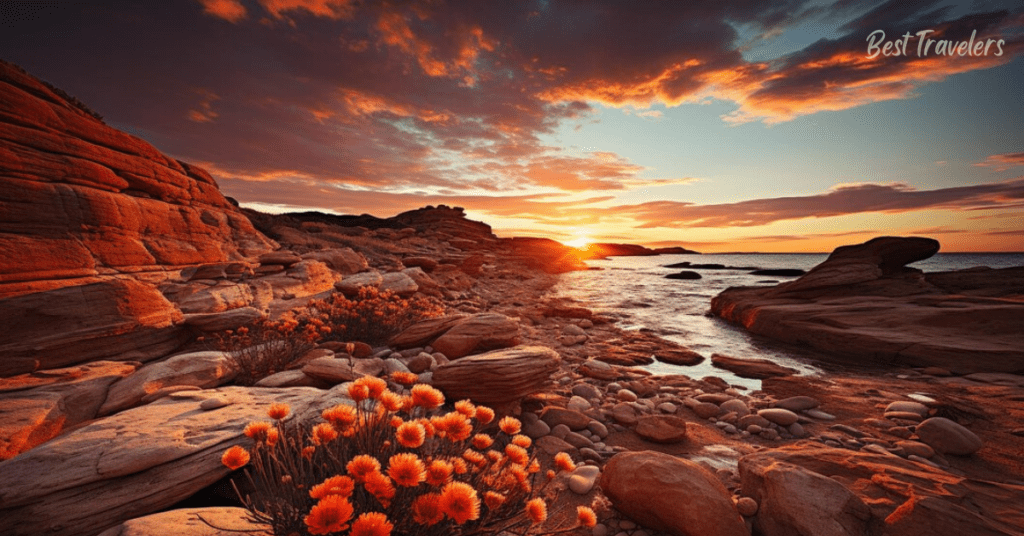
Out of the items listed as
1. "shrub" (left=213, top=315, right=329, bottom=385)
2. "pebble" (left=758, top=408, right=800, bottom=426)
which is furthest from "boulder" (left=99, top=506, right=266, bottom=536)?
"pebble" (left=758, top=408, right=800, bottom=426)

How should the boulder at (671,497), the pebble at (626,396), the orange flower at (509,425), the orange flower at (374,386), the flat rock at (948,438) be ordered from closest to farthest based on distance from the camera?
the orange flower at (374,386) → the orange flower at (509,425) → the boulder at (671,497) → the flat rock at (948,438) → the pebble at (626,396)

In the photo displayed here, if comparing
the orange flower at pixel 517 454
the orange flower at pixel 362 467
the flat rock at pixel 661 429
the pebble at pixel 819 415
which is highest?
the orange flower at pixel 362 467

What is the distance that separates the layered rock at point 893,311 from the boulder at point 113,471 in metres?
14.7

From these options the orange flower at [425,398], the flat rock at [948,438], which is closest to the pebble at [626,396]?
the flat rock at [948,438]

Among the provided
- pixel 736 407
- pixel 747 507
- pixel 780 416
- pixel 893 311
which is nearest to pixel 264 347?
pixel 747 507

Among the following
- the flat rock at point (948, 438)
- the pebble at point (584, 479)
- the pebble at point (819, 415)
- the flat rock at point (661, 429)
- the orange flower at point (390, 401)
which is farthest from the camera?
the pebble at point (819, 415)

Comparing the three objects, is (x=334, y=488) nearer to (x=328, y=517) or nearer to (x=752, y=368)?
(x=328, y=517)

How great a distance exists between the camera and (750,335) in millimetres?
13586

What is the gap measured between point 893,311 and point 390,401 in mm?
16859

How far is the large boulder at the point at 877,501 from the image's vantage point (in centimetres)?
264

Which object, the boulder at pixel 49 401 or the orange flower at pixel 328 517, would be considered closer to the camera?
the orange flower at pixel 328 517

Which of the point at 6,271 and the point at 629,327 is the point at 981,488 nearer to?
the point at 629,327

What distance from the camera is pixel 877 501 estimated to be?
3012 mm

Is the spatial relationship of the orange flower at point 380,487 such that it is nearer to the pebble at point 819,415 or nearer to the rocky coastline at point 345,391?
the rocky coastline at point 345,391
